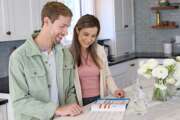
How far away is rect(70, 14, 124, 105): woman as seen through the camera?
2.57m

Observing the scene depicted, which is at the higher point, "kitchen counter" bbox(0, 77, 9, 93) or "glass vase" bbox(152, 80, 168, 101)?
"glass vase" bbox(152, 80, 168, 101)

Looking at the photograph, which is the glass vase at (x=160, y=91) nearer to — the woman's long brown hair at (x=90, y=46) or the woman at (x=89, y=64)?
the woman at (x=89, y=64)

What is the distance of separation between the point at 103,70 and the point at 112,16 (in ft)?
8.61

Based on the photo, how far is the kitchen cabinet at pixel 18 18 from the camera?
338 centimetres

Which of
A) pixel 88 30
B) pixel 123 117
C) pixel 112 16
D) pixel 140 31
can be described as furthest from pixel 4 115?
pixel 140 31

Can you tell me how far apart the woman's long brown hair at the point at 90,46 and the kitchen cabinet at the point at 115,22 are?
2583mm

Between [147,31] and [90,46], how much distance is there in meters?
3.41

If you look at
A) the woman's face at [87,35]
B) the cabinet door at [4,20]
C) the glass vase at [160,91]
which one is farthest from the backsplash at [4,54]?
the glass vase at [160,91]

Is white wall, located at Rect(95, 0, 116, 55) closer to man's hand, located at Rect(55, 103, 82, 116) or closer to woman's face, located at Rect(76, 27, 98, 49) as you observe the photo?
woman's face, located at Rect(76, 27, 98, 49)

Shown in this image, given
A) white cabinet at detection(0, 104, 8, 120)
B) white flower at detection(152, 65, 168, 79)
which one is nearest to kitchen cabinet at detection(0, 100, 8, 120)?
white cabinet at detection(0, 104, 8, 120)

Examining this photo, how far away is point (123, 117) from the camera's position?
196 cm

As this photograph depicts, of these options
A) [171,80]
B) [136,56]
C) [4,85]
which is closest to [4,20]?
[4,85]

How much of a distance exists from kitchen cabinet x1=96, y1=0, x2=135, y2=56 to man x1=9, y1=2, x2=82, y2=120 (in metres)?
3.17

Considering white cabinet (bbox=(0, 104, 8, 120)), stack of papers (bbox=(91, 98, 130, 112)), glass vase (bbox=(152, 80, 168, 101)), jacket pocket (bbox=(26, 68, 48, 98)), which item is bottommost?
white cabinet (bbox=(0, 104, 8, 120))
